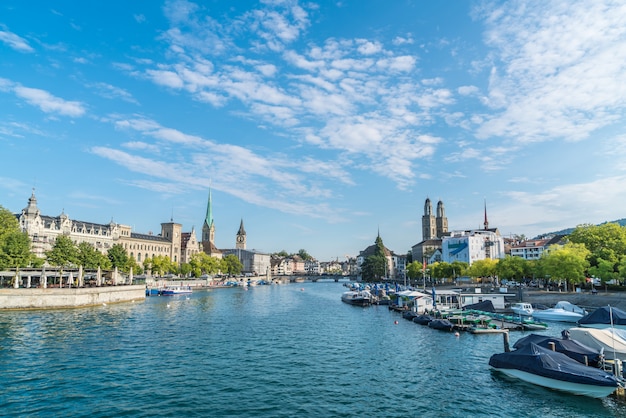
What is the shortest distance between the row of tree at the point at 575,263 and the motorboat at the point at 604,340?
42992mm

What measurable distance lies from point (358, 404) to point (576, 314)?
4925cm

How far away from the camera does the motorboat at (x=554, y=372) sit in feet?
82.9

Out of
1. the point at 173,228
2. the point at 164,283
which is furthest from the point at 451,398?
the point at 173,228

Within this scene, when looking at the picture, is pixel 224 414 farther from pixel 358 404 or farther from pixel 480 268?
pixel 480 268

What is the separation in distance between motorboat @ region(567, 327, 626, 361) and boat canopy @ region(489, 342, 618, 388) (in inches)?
243

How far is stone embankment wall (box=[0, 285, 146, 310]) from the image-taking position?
65.5 meters

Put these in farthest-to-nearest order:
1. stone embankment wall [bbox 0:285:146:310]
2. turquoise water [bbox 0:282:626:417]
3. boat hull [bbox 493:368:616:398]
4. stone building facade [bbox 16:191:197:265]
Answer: stone building facade [bbox 16:191:197:265] < stone embankment wall [bbox 0:285:146:310] < boat hull [bbox 493:368:616:398] < turquoise water [bbox 0:282:626:417]

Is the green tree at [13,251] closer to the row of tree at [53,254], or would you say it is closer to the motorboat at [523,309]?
the row of tree at [53,254]

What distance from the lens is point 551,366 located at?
27.1 meters

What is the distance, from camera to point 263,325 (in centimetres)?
5694

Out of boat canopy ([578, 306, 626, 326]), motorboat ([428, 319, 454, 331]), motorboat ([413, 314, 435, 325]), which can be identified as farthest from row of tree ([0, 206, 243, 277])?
boat canopy ([578, 306, 626, 326])

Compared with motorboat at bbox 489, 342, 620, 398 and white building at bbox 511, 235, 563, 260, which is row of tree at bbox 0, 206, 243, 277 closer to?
motorboat at bbox 489, 342, 620, 398

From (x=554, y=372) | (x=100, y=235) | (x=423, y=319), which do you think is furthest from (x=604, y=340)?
(x=100, y=235)

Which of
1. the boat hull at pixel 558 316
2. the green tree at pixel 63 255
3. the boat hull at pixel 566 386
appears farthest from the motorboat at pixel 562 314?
the green tree at pixel 63 255
